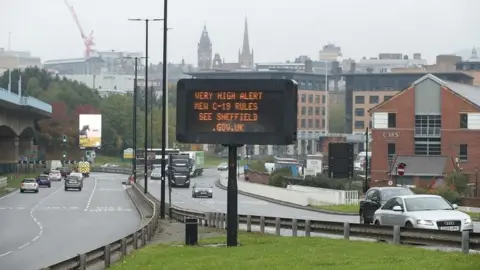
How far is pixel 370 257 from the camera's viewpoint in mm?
22031

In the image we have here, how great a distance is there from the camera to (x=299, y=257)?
888 inches

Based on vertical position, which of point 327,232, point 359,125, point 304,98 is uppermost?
point 304,98

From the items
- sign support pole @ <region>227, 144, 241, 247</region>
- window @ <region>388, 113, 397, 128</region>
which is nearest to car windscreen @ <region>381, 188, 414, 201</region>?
sign support pole @ <region>227, 144, 241, 247</region>

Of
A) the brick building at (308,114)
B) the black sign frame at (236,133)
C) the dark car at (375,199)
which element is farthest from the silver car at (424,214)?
the brick building at (308,114)

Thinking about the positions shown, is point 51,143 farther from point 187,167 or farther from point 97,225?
point 97,225

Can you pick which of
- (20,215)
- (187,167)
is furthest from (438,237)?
(187,167)

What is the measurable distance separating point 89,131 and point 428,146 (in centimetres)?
6839

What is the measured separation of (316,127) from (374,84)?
42.9 feet

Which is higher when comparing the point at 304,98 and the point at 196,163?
the point at 304,98

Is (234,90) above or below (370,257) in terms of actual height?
above

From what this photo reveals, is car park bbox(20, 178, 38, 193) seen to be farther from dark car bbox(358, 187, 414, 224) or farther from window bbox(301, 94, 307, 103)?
window bbox(301, 94, 307, 103)

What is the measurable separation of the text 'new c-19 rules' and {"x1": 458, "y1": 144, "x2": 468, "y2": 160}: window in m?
68.6

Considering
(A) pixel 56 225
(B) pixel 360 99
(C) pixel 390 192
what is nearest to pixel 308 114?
(B) pixel 360 99

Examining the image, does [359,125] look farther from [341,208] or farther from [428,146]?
[341,208]
